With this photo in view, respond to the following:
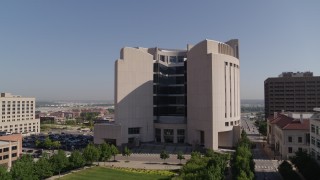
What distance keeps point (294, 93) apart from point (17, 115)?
15564cm

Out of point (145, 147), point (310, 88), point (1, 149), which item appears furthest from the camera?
point (310, 88)

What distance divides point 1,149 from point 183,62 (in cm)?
6453

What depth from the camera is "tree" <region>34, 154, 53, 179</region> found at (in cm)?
5386

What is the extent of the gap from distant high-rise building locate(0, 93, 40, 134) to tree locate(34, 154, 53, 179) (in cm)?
9677

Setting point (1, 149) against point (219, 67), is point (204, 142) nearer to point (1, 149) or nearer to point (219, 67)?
point (219, 67)

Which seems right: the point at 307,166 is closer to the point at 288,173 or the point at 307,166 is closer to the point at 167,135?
the point at 288,173

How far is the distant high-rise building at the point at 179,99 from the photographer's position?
289 ft

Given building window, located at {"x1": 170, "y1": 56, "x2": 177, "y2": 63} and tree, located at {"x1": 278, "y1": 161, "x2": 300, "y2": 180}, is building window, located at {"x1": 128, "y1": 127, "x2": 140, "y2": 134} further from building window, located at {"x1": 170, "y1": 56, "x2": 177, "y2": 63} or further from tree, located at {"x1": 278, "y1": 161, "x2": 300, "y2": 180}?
tree, located at {"x1": 278, "y1": 161, "x2": 300, "y2": 180}

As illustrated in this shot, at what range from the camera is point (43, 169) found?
2156 inches

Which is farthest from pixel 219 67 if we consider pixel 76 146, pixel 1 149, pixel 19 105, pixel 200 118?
pixel 19 105

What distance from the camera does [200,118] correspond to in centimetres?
9038

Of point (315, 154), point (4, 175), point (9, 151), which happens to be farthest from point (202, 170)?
point (9, 151)

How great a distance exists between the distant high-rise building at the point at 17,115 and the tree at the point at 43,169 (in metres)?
96.8

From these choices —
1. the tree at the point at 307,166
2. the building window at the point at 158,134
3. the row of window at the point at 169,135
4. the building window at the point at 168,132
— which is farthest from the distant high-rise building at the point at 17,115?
the tree at the point at 307,166
